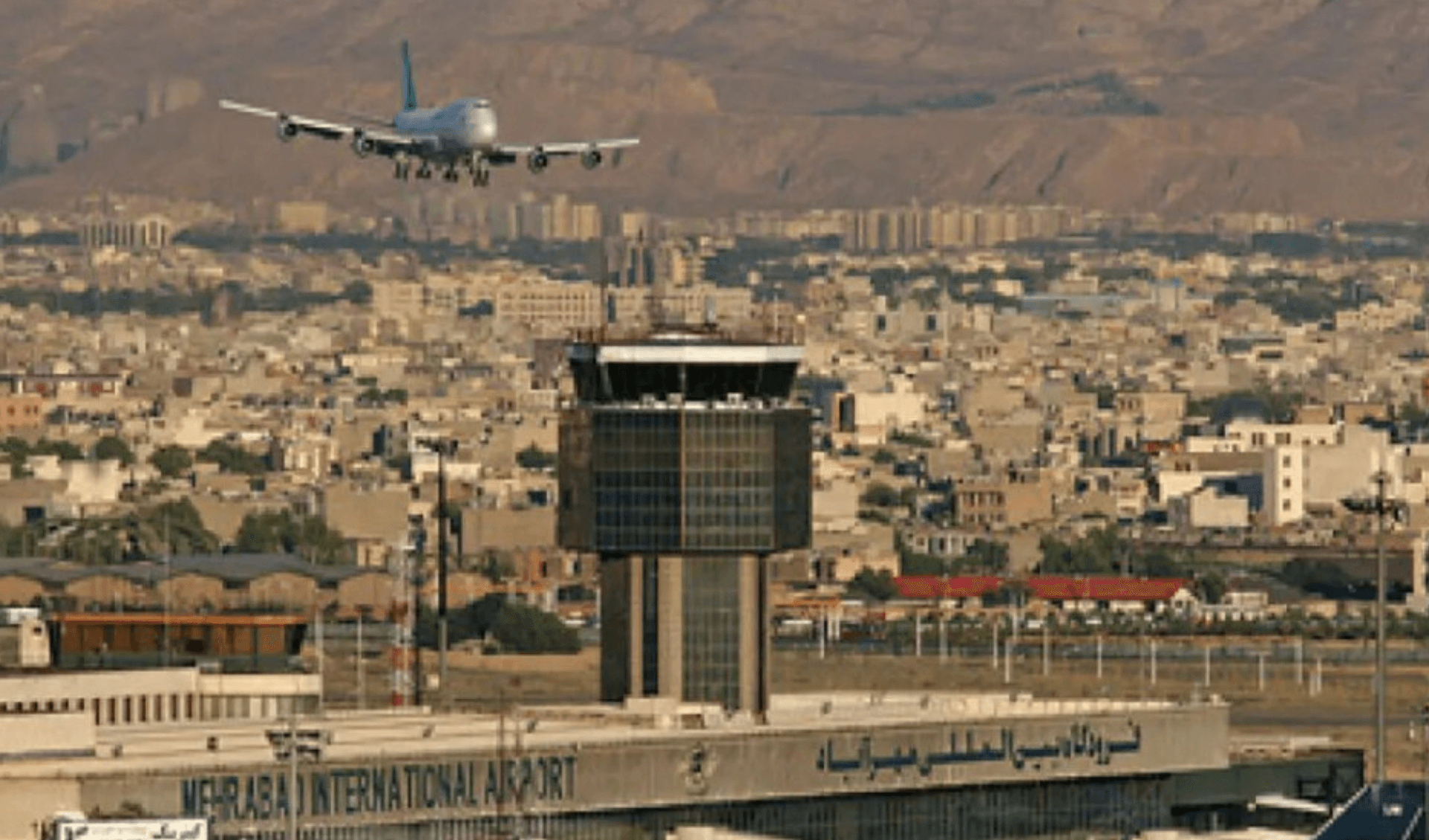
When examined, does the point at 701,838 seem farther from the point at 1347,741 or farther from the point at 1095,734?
the point at 1347,741

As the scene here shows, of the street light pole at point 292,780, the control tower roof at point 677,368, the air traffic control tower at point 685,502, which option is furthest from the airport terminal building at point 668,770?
the control tower roof at point 677,368

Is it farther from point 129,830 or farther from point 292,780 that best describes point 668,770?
point 129,830

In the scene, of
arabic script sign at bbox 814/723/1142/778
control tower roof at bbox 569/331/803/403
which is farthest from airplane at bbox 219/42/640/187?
arabic script sign at bbox 814/723/1142/778

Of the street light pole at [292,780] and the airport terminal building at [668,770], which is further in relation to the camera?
the airport terminal building at [668,770]

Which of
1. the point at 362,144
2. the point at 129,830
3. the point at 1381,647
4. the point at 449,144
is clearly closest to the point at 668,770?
the point at 1381,647

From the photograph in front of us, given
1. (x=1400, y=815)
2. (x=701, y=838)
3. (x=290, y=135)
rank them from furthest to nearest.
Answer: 1. (x=290, y=135)
2. (x=701, y=838)
3. (x=1400, y=815)

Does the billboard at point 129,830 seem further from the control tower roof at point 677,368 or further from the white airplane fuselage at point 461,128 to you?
the white airplane fuselage at point 461,128

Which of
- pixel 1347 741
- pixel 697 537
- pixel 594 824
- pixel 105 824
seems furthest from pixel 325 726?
pixel 1347 741
